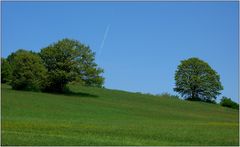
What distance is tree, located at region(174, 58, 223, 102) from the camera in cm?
12343

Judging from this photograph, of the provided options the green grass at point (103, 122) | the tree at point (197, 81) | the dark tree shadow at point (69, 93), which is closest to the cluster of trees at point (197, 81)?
the tree at point (197, 81)

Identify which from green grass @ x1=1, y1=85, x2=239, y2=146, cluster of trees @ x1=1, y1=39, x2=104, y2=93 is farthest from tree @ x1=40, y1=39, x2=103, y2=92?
green grass @ x1=1, y1=85, x2=239, y2=146

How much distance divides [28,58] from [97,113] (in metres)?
27.2

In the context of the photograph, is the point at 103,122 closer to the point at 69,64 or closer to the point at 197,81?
the point at 69,64

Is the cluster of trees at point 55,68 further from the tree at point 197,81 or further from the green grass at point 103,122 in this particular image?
the tree at point 197,81

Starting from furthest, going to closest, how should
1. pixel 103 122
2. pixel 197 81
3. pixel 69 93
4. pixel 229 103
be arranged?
pixel 197 81 → pixel 229 103 → pixel 69 93 → pixel 103 122

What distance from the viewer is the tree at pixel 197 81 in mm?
123431

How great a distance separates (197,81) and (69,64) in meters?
45.5

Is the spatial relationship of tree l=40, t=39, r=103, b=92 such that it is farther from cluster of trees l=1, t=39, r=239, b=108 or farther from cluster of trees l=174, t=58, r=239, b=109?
cluster of trees l=174, t=58, r=239, b=109

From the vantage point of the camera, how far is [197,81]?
123000 millimetres

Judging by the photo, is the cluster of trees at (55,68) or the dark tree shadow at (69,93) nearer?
the cluster of trees at (55,68)

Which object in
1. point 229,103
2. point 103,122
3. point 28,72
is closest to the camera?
point 103,122

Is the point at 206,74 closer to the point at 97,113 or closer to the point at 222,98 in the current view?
the point at 222,98

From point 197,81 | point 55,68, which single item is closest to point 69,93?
point 55,68
